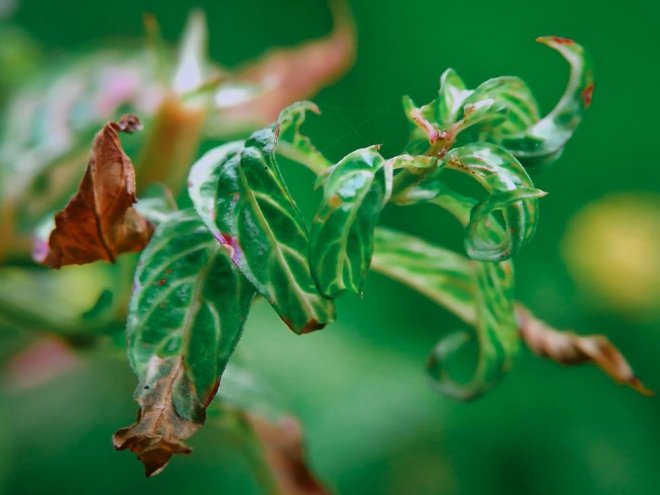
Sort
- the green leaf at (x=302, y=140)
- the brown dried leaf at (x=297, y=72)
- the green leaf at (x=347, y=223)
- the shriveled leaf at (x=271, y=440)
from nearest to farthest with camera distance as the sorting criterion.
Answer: the green leaf at (x=347, y=223)
the green leaf at (x=302, y=140)
the shriveled leaf at (x=271, y=440)
the brown dried leaf at (x=297, y=72)

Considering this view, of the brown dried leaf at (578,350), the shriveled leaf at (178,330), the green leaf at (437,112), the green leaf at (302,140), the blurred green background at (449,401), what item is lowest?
the blurred green background at (449,401)

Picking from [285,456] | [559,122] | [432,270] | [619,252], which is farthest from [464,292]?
[619,252]

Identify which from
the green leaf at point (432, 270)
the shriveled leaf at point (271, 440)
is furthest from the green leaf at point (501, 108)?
the shriveled leaf at point (271, 440)

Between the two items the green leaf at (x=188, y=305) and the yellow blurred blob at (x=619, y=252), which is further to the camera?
the yellow blurred blob at (x=619, y=252)

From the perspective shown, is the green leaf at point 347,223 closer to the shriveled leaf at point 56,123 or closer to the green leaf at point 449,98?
the green leaf at point 449,98

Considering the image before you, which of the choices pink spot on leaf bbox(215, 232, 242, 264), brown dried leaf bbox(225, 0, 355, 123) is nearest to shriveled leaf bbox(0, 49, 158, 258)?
brown dried leaf bbox(225, 0, 355, 123)

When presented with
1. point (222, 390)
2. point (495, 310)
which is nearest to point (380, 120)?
point (495, 310)

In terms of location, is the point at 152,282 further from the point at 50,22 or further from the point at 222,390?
the point at 50,22

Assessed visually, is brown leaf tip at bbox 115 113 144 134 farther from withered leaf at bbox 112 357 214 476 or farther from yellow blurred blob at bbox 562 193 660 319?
yellow blurred blob at bbox 562 193 660 319
